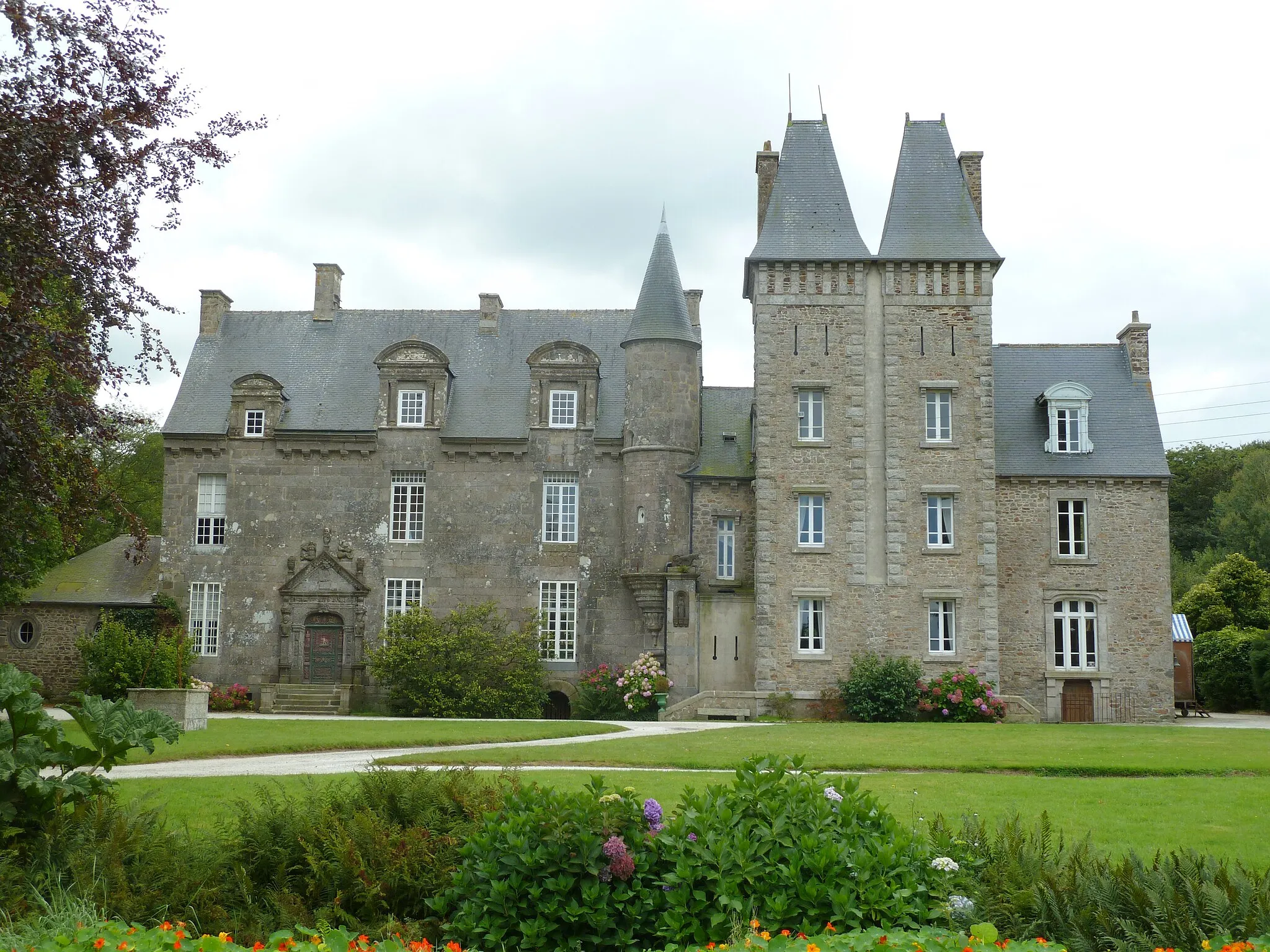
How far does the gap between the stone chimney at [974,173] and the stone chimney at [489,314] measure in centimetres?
1487

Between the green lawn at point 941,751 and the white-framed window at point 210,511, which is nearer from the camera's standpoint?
the green lawn at point 941,751

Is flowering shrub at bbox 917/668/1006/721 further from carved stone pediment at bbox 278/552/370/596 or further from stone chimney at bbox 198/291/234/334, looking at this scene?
stone chimney at bbox 198/291/234/334

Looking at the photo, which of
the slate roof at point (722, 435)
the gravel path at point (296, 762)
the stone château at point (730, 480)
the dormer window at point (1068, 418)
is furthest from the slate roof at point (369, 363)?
the gravel path at point (296, 762)

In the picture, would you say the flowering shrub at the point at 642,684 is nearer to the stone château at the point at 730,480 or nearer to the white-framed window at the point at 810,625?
the stone château at the point at 730,480

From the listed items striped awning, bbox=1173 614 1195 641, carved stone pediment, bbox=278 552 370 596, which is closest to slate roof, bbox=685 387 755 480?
carved stone pediment, bbox=278 552 370 596

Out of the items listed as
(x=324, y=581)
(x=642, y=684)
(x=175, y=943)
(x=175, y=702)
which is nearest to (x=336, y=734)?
(x=175, y=702)

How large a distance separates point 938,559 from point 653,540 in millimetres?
7838

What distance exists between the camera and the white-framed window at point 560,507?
34469 mm

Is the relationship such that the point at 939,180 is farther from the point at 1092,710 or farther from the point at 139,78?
the point at 139,78

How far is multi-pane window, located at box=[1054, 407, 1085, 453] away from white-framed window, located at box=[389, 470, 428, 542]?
18256 millimetres

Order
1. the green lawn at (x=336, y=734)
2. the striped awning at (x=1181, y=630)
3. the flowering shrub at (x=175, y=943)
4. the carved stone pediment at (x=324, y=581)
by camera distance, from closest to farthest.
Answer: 1. the flowering shrub at (x=175, y=943)
2. the green lawn at (x=336, y=734)
3. the carved stone pediment at (x=324, y=581)
4. the striped awning at (x=1181, y=630)

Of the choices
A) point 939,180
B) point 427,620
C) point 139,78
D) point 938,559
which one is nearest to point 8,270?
point 139,78

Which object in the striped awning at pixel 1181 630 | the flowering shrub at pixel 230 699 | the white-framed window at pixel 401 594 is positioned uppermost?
the white-framed window at pixel 401 594

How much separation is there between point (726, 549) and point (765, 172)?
11.2 meters
